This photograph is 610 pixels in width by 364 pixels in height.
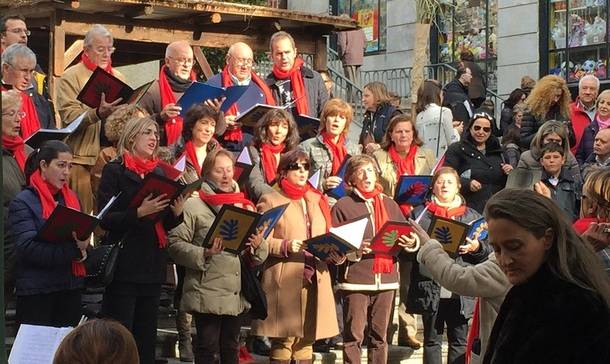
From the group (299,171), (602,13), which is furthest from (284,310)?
(602,13)

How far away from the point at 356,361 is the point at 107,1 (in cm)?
475

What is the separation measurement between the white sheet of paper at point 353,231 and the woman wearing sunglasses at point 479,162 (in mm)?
2150

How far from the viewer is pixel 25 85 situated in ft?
30.7

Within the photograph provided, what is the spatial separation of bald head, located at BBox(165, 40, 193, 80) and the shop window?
17307mm

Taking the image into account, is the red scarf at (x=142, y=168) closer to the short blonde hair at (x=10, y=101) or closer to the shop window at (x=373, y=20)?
the short blonde hair at (x=10, y=101)

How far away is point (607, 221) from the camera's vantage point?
6.23m

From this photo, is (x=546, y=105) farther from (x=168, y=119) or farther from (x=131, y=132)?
(x=131, y=132)

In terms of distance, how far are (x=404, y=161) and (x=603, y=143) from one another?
1835 mm

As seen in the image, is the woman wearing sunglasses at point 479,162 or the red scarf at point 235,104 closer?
the red scarf at point 235,104

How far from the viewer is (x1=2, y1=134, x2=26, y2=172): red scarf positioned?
8695mm

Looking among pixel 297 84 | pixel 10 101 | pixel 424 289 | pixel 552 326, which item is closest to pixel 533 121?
pixel 297 84

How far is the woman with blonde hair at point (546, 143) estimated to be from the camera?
10.8 meters

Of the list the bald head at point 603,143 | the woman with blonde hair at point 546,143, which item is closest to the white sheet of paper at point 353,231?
the woman with blonde hair at point 546,143

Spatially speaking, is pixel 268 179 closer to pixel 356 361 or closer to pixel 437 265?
pixel 356 361
